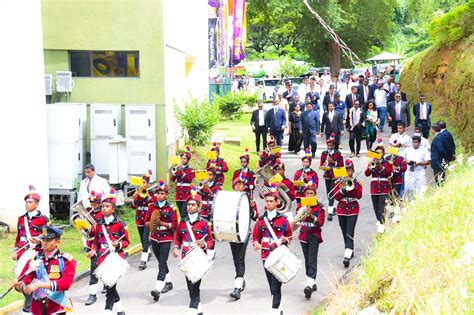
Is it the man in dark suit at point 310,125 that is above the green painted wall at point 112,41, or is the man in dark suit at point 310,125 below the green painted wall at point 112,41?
below

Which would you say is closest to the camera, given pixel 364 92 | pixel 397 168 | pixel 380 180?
pixel 380 180

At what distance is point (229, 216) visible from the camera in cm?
1107

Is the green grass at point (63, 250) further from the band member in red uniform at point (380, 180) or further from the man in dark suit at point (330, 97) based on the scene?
the man in dark suit at point (330, 97)

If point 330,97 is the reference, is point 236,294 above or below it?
below

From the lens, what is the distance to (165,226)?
1224 cm

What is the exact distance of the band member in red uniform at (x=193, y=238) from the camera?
35.1 feet

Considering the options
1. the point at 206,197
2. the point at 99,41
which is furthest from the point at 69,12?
the point at 206,197

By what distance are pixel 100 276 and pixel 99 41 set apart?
11796 mm

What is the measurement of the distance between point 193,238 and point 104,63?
37.0 feet

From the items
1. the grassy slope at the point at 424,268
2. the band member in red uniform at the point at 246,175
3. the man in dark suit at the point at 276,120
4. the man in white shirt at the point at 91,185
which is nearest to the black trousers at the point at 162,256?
the man in white shirt at the point at 91,185

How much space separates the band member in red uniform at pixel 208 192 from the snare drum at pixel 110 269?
146 inches

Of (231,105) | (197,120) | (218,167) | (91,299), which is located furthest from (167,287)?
(231,105)

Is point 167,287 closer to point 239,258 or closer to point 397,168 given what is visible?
point 239,258

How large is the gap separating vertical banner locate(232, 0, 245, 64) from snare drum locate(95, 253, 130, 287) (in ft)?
84.4
